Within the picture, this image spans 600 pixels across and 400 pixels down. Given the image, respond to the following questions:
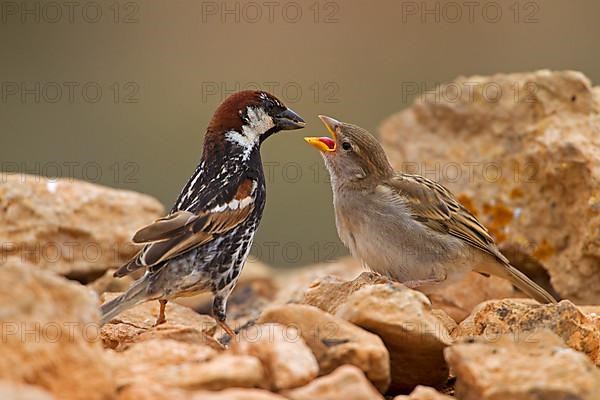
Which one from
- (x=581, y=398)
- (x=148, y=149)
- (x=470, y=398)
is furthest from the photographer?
(x=148, y=149)

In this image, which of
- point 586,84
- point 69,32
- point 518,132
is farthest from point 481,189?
point 69,32

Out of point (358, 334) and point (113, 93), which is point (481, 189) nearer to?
point (358, 334)

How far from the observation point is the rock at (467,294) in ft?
24.2

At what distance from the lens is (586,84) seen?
7.87 metres

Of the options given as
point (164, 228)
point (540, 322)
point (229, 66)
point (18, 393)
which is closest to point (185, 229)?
point (164, 228)

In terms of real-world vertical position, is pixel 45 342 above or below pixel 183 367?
above

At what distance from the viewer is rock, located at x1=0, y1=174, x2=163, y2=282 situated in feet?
22.9

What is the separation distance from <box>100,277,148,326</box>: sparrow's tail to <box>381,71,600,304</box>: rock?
10.0ft

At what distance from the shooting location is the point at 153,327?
18.9ft

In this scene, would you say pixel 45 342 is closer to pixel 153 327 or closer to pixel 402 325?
pixel 402 325

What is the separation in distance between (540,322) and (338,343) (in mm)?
1424

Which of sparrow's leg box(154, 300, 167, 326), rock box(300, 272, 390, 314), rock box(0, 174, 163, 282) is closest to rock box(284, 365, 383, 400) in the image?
rock box(300, 272, 390, 314)

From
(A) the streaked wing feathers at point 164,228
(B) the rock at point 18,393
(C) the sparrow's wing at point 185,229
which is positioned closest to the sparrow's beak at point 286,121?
(C) the sparrow's wing at point 185,229

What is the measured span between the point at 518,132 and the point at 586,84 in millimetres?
638
